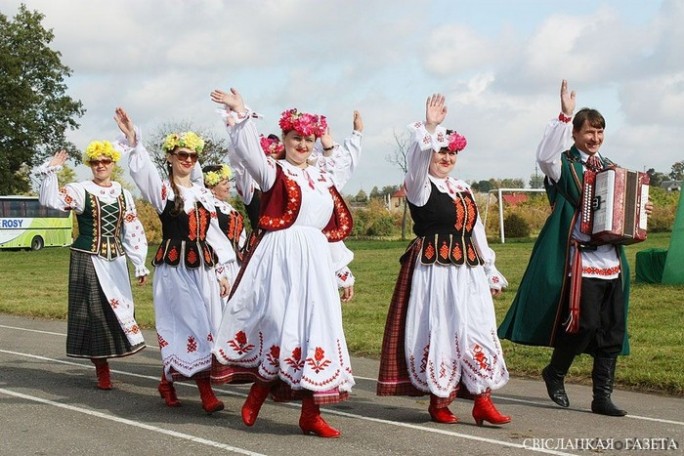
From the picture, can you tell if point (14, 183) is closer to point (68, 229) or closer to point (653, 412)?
point (68, 229)

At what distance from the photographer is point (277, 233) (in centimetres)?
638

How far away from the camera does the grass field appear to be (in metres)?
8.70

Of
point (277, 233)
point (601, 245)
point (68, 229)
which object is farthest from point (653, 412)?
point (68, 229)

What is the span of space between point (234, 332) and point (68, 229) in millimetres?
43831

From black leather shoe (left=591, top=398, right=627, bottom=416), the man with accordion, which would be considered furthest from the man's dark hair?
black leather shoe (left=591, top=398, right=627, bottom=416)

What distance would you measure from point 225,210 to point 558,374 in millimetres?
3544

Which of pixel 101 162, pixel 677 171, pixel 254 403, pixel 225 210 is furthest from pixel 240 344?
pixel 677 171

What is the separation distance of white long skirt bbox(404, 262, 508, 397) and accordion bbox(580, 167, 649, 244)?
34.4 inches

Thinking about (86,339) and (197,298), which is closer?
(197,298)

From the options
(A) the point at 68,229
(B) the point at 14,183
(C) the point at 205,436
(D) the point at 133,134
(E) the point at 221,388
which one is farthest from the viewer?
(B) the point at 14,183

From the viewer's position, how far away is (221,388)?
8320 mm

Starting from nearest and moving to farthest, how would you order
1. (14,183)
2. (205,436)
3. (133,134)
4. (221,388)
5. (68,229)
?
(205,436)
(133,134)
(221,388)
(68,229)
(14,183)

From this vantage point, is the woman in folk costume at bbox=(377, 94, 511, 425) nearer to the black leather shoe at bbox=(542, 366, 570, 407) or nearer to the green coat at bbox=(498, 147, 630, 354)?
Answer: the green coat at bbox=(498, 147, 630, 354)

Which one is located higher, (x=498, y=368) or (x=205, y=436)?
(x=498, y=368)
